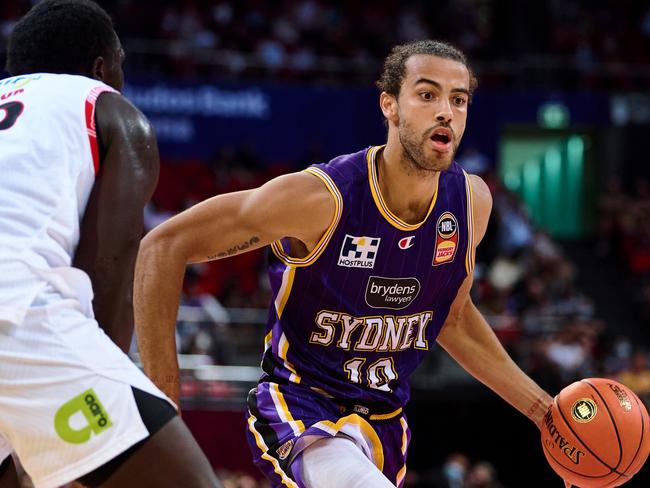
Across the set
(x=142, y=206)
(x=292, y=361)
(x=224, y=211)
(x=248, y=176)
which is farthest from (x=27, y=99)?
(x=248, y=176)

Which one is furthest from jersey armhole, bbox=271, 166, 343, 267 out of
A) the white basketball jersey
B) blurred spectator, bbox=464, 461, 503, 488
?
blurred spectator, bbox=464, 461, 503, 488

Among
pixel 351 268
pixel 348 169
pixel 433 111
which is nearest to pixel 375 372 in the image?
pixel 351 268

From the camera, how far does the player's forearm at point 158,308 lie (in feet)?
13.2

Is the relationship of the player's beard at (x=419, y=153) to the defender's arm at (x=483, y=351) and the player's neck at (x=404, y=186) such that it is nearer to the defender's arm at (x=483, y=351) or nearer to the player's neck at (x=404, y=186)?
the player's neck at (x=404, y=186)

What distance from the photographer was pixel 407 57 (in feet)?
15.0

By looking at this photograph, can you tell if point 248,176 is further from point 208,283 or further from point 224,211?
point 224,211

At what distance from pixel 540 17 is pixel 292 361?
17215mm

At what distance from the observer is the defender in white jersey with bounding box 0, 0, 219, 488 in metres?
2.82

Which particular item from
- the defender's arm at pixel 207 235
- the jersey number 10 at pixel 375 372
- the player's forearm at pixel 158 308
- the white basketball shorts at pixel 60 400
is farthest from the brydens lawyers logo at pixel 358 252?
the white basketball shorts at pixel 60 400

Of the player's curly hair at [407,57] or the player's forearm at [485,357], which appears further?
the player's forearm at [485,357]

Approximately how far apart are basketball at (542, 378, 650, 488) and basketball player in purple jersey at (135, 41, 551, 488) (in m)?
0.65

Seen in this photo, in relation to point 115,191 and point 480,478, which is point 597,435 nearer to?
point 115,191

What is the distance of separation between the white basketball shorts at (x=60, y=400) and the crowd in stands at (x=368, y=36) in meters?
13.1

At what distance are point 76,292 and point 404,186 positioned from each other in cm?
192
